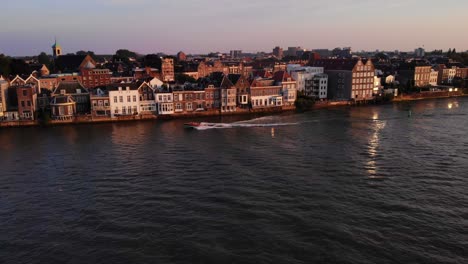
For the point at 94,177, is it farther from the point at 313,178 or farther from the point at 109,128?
the point at 109,128

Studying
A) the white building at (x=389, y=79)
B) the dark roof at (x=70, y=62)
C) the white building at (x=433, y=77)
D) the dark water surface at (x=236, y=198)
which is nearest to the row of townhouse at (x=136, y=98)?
the dark water surface at (x=236, y=198)

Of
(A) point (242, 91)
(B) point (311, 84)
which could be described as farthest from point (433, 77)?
(A) point (242, 91)

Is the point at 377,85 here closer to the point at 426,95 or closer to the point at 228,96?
the point at 426,95

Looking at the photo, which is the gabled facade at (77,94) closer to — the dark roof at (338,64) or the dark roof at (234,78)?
the dark roof at (234,78)

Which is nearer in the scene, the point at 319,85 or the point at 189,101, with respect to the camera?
the point at 189,101

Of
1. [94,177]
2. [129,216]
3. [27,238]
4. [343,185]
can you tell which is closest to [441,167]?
[343,185]
